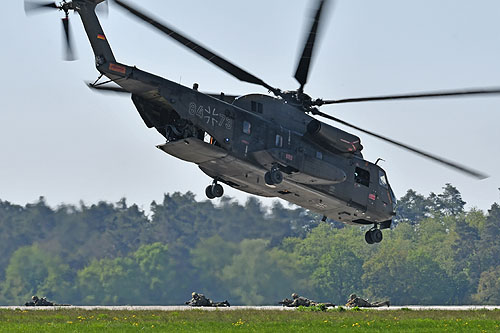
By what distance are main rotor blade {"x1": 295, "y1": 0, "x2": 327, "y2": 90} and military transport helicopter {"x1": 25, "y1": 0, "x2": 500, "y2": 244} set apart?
31mm

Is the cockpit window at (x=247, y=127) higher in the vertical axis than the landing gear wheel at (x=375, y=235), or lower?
higher

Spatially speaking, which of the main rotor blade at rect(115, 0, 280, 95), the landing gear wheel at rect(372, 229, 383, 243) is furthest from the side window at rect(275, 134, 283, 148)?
the landing gear wheel at rect(372, 229, 383, 243)

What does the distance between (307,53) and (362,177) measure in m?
7.44

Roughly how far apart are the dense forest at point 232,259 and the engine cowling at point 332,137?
63.7ft

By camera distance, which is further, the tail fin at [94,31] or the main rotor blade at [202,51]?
the tail fin at [94,31]

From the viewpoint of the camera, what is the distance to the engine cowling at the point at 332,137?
104 ft

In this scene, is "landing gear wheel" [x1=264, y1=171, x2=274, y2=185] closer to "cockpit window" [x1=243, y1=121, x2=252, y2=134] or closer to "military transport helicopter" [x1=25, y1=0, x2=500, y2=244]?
"military transport helicopter" [x1=25, y1=0, x2=500, y2=244]

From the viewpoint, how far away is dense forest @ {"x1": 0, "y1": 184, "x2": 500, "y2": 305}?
178ft

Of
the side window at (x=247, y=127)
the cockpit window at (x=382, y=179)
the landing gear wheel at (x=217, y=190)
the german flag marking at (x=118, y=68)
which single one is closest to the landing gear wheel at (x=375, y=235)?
the cockpit window at (x=382, y=179)

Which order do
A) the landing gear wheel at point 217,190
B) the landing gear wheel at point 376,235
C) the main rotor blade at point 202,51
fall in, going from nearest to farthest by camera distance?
the main rotor blade at point 202,51 → the landing gear wheel at point 217,190 → the landing gear wheel at point 376,235

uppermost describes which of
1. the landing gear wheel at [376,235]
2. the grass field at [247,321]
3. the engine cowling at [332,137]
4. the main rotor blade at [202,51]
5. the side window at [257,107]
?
the main rotor blade at [202,51]

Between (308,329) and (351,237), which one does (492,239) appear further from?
(308,329)

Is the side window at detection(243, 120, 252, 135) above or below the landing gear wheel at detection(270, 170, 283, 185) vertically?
above

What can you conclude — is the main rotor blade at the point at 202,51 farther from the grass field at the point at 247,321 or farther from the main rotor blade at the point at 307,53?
the grass field at the point at 247,321
